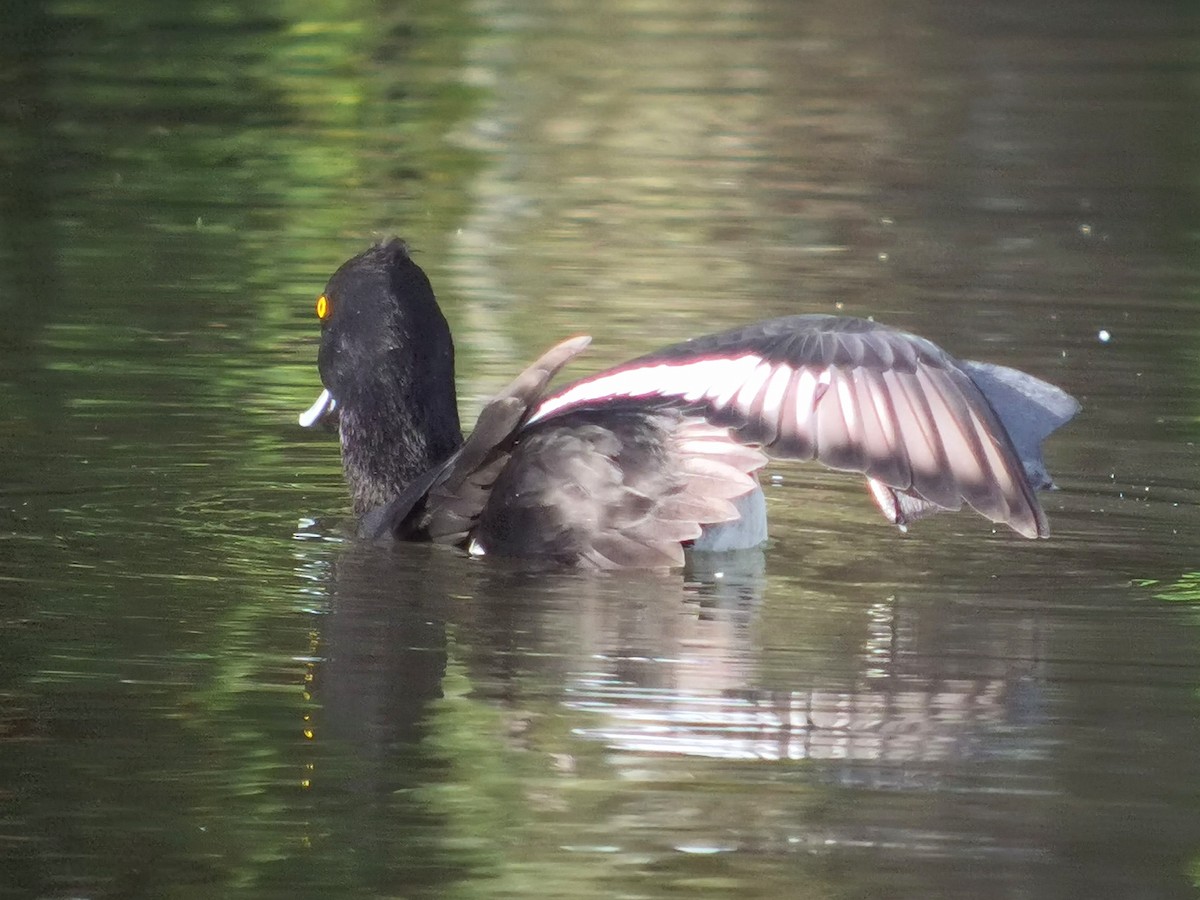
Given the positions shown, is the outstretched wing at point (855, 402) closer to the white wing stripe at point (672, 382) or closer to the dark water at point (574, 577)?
the white wing stripe at point (672, 382)

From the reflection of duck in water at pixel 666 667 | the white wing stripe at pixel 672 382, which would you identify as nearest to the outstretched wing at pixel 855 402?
the white wing stripe at pixel 672 382

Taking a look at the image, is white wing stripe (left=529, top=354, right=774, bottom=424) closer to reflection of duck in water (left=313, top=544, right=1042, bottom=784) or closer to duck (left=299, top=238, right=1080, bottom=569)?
duck (left=299, top=238, right=1080, bottom=569)

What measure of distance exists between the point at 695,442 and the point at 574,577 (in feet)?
1.49

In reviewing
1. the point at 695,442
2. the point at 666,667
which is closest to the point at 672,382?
the point at 695,442

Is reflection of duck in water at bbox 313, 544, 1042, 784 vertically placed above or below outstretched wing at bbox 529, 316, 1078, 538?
below

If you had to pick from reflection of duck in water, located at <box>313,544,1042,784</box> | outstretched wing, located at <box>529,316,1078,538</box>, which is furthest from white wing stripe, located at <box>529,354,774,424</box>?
reflection of duck in water, located at <box>313,544,1042,784</box>

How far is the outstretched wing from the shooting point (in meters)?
5.27

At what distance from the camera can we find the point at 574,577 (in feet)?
19.5

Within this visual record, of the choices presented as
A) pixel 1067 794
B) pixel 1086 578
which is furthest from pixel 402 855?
pixel 1086 578

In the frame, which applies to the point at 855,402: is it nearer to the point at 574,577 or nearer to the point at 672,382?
the point at 672,382

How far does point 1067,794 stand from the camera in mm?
4379

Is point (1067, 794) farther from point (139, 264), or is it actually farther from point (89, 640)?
point (139, 264)

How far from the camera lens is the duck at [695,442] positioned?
17.5 ft

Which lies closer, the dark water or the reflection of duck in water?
the dark water
